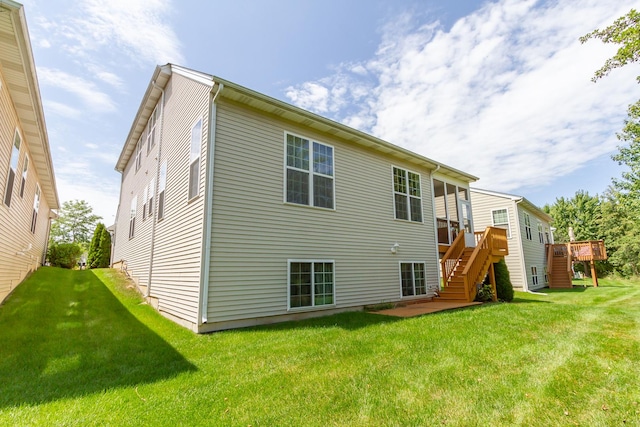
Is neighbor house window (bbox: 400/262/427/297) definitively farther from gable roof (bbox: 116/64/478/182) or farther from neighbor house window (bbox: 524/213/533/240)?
neighbor house window (bbox: 524/213/533/240)

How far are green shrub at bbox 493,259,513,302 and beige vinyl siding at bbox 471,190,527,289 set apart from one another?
21.2 ft

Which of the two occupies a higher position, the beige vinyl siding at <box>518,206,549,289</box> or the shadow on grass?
the beige vinyl siding at <box>518,206,549,289</box>

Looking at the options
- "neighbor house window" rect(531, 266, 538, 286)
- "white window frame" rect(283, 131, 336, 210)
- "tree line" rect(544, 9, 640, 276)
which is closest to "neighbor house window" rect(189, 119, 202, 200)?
"white window frame" rect(283, 131, 336, 210)

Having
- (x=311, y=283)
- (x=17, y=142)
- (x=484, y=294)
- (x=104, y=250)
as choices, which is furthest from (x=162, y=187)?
(x=104, y=250)

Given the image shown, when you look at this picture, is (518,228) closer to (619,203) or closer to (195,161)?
(195,161)

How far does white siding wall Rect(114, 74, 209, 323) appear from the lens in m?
6.58

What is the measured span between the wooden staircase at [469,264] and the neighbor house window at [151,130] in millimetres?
11769

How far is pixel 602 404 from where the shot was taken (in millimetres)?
2941

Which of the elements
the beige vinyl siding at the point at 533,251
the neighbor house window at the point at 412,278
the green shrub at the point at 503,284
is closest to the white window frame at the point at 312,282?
the neighbor house window at the point at 412,278

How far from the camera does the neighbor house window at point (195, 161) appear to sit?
703 cm

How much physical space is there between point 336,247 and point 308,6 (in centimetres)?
753

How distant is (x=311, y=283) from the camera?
7633mm

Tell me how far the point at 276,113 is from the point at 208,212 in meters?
3.08

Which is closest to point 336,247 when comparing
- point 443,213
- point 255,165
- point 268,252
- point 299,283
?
point 299,283
